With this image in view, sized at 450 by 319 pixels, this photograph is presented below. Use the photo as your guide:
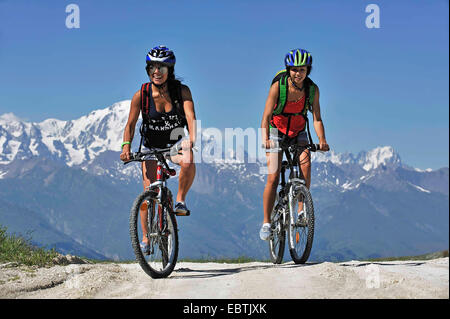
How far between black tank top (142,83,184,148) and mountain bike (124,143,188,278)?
422 mm

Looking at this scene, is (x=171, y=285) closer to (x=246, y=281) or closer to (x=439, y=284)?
(x=246, y=281)

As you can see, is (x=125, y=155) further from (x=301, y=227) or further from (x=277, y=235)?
(x=277, y=235)

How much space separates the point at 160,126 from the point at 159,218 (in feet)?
4.56

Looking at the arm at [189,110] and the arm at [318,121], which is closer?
the arm at [189,110]

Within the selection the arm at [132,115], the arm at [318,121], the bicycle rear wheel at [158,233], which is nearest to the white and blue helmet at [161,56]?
the arm at [132,115]

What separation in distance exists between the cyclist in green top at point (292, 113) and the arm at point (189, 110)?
1345 mm

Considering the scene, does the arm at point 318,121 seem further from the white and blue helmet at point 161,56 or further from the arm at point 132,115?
the arm at point 132,115

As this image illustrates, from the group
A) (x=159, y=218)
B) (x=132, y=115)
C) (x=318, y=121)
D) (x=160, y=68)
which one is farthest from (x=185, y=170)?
(x=318, y=121)

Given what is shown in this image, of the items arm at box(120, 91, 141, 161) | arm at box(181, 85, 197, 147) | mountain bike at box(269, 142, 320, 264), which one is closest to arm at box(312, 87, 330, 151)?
mountain bike at box(269, 142, 320, 264)

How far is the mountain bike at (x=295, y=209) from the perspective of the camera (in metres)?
8.91

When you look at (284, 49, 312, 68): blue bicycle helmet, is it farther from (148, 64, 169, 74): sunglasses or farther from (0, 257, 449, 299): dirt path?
(0, 257, 449, 299): dirt path

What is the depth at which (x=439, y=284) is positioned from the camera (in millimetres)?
6496

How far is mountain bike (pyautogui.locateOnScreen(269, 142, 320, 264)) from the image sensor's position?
351 inches
